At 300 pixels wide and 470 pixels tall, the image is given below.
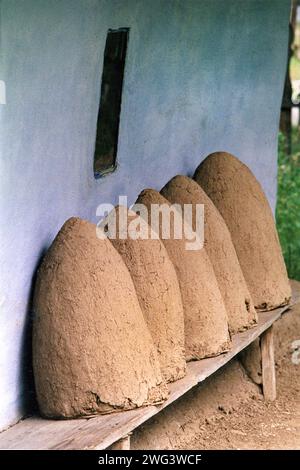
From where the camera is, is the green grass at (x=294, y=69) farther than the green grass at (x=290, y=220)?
Yes

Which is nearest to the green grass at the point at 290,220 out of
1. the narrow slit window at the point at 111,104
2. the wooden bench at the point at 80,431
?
the narrow slit window at the point at 111,104

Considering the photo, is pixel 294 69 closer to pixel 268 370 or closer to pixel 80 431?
pixel 268 370

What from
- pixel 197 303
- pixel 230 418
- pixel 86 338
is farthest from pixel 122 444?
pixel 230 418

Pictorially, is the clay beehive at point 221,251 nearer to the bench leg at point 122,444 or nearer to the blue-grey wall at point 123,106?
the blue-grey wall at point 123,106

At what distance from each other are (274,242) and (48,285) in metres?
2.45

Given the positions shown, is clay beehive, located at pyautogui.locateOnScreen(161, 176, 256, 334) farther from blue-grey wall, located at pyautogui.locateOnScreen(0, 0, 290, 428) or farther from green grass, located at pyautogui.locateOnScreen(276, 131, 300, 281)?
green grass, located at pyautogui.locateOnScreen(276, 131, 300, 281)

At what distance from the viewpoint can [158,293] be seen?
5.51 metres

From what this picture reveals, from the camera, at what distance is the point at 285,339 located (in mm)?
8266

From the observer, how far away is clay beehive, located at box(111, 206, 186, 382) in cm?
549

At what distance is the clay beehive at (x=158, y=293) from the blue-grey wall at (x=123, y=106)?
1.05ft

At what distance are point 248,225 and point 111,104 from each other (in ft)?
4.09

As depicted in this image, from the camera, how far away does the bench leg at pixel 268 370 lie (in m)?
7.26

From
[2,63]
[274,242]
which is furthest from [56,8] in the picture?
[274,242]

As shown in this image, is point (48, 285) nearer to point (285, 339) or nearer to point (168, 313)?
point (168, 313)
